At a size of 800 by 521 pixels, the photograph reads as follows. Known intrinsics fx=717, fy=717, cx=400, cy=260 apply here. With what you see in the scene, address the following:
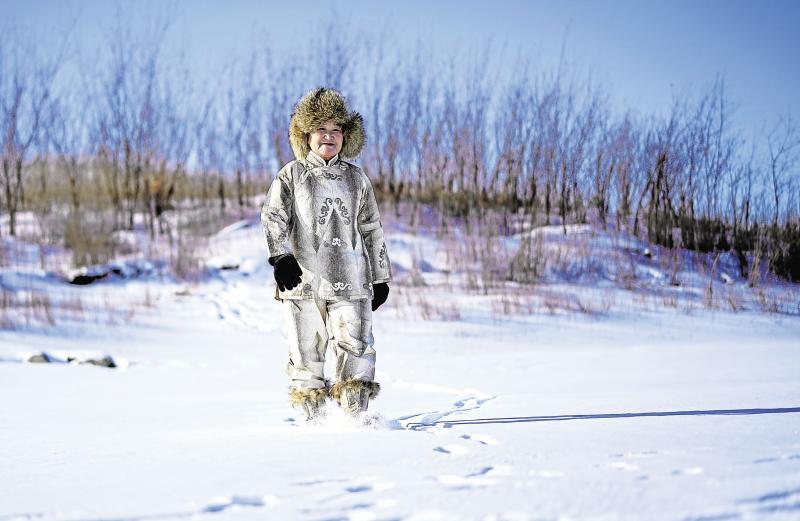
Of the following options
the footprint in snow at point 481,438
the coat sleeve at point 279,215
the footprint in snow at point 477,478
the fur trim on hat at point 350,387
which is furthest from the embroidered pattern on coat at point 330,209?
the footprint in snow at point 477,478

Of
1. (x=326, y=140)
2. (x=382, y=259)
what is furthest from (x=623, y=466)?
(x=326, y=140)

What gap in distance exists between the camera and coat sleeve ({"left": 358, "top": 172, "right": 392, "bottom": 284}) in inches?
111

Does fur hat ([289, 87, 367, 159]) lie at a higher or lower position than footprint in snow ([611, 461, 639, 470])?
higher

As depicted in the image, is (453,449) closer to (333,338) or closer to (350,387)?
(350,387)

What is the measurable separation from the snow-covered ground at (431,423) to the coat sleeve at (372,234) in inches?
22.5

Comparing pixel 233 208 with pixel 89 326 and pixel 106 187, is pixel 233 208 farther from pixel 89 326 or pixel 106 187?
pixel 89 326

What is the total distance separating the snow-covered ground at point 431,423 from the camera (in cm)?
140

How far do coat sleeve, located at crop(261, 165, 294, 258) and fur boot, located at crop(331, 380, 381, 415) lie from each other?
528 millimetres

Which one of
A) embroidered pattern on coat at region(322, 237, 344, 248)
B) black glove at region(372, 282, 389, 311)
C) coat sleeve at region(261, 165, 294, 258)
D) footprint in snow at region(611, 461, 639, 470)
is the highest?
coat sleeve at region(261, 165, 294, 258)

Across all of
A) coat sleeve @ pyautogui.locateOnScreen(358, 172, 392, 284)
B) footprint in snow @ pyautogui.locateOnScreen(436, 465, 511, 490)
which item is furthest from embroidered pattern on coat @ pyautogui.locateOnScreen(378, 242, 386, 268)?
footprint in snow @ pyautogui.locateOnScreen(436, 465, 511, 490)

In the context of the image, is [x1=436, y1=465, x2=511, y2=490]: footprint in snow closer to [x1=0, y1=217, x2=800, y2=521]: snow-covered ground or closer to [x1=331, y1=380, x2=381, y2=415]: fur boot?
[x1=0, y1=217, x2=800, y2=521]: snow-covered ground

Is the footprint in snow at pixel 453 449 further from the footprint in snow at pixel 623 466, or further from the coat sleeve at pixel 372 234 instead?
the coat sleeve at pixel 372 234

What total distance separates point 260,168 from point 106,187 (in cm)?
287

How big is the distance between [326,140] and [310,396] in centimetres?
97
